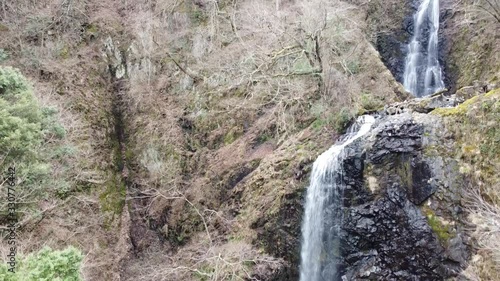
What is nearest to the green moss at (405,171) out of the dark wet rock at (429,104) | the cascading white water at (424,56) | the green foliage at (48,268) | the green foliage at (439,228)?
the green foliage at (439,228)

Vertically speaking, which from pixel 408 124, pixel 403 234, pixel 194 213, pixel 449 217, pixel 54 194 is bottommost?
Answer: pixel 194 213

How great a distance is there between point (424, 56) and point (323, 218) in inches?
358

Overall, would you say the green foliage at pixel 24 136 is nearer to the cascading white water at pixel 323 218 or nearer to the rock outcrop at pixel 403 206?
the cascading white water at pixel 323 218

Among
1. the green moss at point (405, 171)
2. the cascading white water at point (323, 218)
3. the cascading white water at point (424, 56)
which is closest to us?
the green moss at point (405, 171)

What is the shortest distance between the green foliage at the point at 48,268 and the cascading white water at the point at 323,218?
6157mm

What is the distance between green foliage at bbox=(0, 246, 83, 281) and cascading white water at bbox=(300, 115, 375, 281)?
616 cm

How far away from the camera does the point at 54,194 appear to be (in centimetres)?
1054

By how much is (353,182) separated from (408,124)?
1.93m

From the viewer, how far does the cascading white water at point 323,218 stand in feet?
31.9

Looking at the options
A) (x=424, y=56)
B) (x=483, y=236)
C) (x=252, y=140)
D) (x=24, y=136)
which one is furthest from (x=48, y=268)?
(x=424, y=56)

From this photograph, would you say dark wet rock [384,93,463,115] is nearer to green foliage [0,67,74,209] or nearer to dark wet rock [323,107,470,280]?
dark wet rock [323,107,470,280]

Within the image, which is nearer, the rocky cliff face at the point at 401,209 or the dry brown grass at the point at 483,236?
the dry brown grass at the point at 483,236

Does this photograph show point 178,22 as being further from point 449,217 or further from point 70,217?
point 449,217

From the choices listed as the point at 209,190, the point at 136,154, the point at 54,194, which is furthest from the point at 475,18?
the point at 54,194
